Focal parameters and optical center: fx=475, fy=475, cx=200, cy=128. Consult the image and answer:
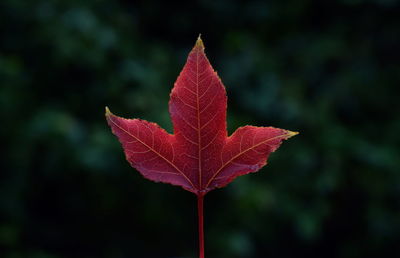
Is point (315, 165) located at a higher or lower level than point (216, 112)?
higher

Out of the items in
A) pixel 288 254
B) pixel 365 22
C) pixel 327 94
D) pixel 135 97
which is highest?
pixel 365 22

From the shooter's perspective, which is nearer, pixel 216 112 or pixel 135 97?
pixel 216 112

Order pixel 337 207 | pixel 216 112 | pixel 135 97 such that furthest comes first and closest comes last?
pixel 337 207 < pixel 135 97 < pixel 216 112

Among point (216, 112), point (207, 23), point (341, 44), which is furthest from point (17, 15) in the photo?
point (216, 112)

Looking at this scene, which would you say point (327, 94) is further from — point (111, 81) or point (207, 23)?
point (111, 81)

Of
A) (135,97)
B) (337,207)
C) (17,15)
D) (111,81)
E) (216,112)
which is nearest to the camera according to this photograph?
(216,112)
